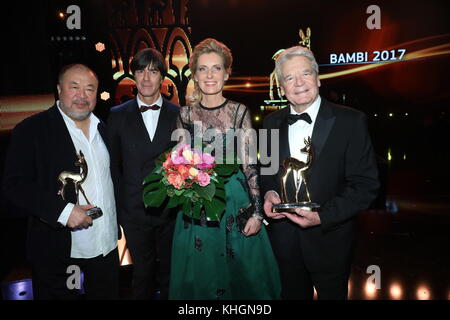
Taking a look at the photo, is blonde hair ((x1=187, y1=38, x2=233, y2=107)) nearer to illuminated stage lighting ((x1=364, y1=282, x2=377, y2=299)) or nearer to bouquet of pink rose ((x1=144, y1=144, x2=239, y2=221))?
bouquet of pink rose ((x1=144, y1=144, x2=239, y2=221))

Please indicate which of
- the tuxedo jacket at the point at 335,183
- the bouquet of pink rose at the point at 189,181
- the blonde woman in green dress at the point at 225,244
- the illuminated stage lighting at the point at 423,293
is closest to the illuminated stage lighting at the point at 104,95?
the blonde woman in green dress at the point at 225,244

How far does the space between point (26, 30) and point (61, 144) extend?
215cm

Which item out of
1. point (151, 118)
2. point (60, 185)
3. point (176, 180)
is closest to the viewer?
point (176, 180)

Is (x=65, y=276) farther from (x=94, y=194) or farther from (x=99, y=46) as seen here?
(x=99, y=46)

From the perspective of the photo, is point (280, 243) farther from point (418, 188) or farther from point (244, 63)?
point (418, 188)

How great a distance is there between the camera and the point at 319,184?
176 centimetres

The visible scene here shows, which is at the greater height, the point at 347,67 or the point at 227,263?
the point at 347,67

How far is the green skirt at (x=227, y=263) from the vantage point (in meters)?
1.97

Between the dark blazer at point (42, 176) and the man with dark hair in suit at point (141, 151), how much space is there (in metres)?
0.41

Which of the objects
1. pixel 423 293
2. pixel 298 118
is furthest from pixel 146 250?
pixel 423 293

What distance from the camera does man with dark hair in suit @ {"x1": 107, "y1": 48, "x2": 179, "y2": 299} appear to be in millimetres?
2342

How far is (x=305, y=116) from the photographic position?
5.75 ft

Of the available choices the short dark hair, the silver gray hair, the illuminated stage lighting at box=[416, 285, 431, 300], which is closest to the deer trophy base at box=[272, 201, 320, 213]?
the silver gray hair

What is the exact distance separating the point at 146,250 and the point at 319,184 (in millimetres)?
1469
